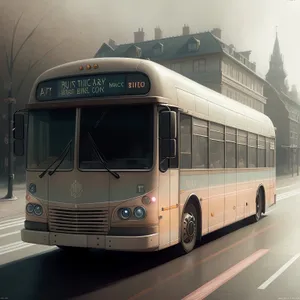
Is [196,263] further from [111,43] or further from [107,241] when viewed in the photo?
[111,43]

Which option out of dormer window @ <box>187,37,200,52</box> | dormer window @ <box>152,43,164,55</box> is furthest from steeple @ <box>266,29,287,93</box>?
dormer window @ <box>187,37,200,52</box>

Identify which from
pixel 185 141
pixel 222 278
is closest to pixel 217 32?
pixel 185 141

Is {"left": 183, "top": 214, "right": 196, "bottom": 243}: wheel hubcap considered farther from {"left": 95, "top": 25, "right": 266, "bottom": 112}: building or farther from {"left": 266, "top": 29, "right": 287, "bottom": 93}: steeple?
{"left": 266, "top": 29, "right": 287, "bottom": 93}: steeple

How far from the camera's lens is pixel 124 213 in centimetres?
696

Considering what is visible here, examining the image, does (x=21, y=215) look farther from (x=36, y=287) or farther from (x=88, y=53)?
(x=88, y=53)

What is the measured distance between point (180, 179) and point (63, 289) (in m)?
2.78

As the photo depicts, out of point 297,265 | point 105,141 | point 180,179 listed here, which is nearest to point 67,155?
point 105,141

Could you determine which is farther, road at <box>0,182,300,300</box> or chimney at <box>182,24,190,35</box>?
chimney at <box>182,24,190,35</box>

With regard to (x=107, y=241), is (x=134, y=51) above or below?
above

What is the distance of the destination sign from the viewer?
7324 millimetres

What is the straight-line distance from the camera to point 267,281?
647 centimetres

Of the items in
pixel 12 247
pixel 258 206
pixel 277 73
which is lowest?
pixel 12 247

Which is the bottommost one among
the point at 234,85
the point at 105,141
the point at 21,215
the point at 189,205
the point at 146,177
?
the point at 21,215

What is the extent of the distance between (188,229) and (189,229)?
0.17 feet
